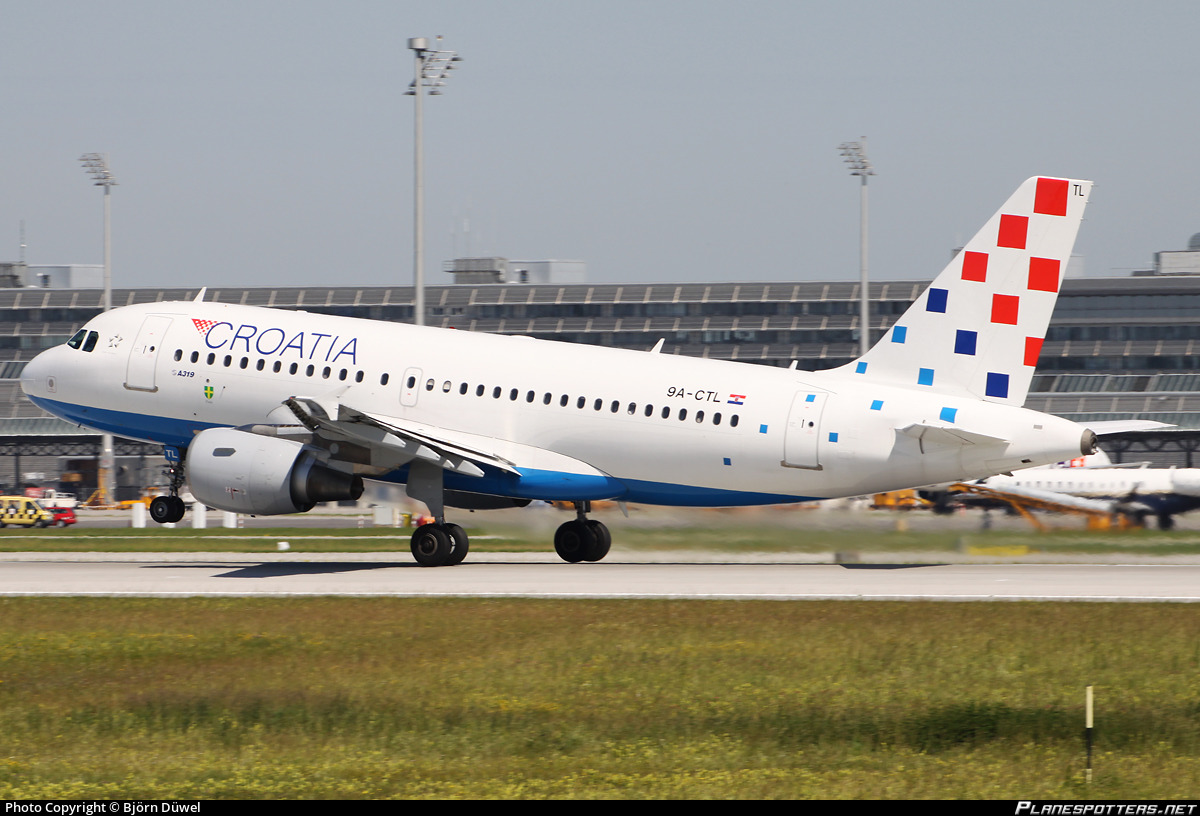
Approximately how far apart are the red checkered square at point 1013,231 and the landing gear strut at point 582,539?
456 inches

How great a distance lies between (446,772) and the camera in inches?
493

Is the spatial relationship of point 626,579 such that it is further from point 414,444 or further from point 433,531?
point 414,444


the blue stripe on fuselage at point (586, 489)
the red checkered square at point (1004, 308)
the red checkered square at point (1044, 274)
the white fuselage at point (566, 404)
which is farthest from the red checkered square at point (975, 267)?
the blue stripe on fuselage at point (586, 489)

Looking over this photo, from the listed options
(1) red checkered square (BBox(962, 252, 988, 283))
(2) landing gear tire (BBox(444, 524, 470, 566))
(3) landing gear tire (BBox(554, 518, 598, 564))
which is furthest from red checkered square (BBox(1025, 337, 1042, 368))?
(2) landing gear tire (BBox(444, 524, 470, 566))

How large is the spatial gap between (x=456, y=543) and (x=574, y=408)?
4.22 meters

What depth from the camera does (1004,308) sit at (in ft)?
97.3

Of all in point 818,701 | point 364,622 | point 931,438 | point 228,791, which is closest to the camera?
point 228,791

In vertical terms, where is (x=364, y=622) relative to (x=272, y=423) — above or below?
below

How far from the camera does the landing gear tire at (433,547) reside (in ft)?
104

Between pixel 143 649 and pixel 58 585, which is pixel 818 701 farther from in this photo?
pixel 58 585

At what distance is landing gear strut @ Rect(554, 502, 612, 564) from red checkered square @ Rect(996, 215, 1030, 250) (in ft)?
38.0

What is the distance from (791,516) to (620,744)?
1934 cm

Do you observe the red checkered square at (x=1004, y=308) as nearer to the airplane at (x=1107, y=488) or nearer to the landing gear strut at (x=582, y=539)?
the landing gear strut at (x=582, y=539)

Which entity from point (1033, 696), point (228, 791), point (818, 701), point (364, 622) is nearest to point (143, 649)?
point (364, 622)
